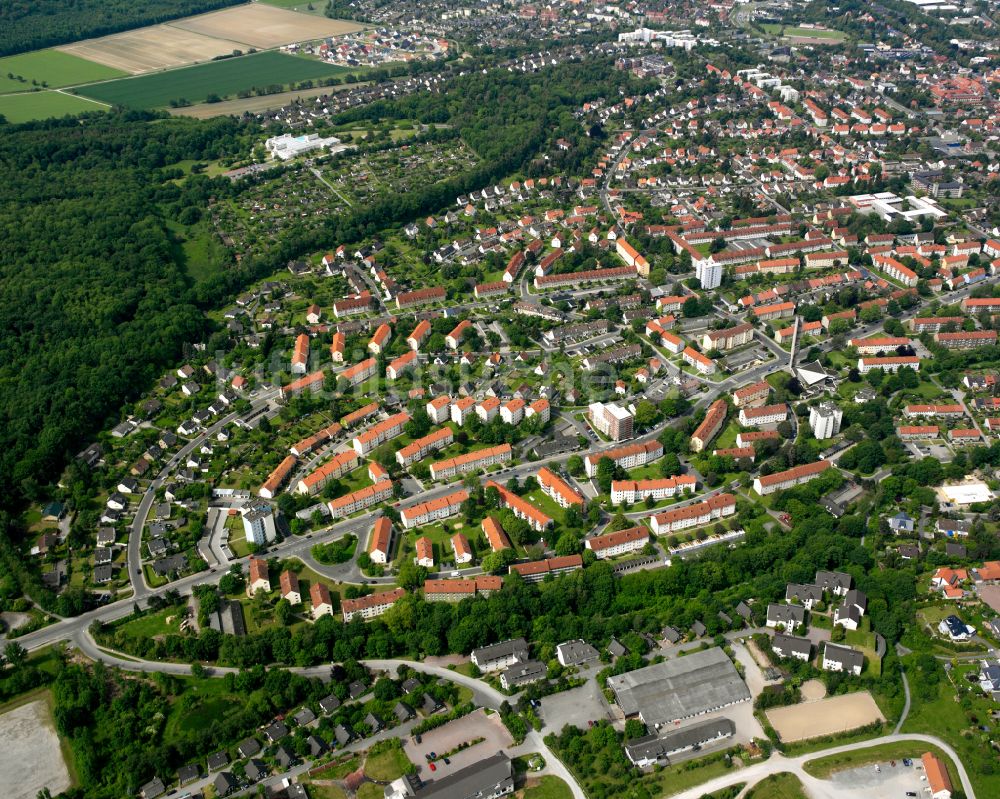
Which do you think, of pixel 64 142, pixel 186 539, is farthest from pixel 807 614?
pixel 64 142

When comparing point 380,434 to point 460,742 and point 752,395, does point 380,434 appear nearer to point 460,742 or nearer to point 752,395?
point 460,742

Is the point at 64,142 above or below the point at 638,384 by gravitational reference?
above

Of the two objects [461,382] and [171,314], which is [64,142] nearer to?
[171,314]

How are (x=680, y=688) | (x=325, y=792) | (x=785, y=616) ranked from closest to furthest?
(x=325, y=792) < (x=680, y=688) < (x=785, y=616)

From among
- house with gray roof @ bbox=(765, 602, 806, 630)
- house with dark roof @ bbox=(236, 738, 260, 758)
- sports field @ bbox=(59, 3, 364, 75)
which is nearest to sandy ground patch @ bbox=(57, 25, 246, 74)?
sports field @ bbox=(59, 3, 364, 75)

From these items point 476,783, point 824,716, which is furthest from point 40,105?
point 824,716

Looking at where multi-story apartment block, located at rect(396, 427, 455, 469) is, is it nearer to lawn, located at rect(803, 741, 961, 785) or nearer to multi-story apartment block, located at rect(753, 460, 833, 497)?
multi-story apartment block, located at rect(753, 460, 833, 497)
